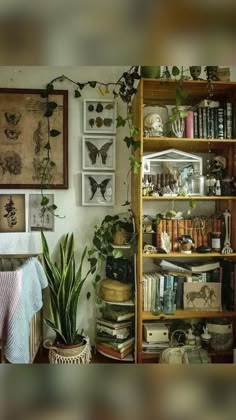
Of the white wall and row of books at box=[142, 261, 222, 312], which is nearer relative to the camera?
row of books at box=[142, 261, 222, 312]

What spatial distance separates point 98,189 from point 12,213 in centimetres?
68

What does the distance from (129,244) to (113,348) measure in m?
0.74

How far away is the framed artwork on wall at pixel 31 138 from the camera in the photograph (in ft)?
7.79

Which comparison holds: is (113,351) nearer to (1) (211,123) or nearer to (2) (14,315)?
(2) (14,315)

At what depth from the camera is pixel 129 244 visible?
2189mm

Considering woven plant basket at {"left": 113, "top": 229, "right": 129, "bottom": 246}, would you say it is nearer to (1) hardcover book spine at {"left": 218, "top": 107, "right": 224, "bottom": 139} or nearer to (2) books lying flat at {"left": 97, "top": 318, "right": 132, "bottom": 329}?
(2) books lying flat at {"left": 97, "top": 318, "right": 132, "bottom": 329}

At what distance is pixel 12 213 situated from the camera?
7.89 ft

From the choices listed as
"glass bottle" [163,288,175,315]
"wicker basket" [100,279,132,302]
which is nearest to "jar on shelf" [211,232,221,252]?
"glass bottle" [163,288,175,315]

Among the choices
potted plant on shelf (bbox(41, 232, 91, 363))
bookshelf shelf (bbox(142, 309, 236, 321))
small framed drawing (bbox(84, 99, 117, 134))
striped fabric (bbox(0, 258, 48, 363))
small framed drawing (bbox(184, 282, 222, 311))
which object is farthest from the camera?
small framed drawing (bbox(84, 99, 117, 134))

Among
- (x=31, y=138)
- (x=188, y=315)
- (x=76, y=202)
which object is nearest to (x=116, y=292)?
(x=188, y=315)

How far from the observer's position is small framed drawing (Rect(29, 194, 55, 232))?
7.95ft

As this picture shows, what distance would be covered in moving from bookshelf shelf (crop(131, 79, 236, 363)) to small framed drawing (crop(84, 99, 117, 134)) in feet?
0.65
